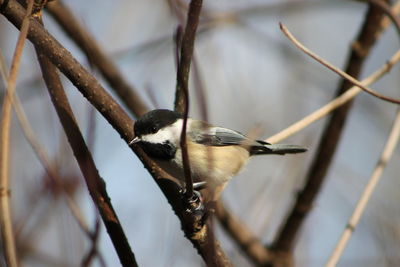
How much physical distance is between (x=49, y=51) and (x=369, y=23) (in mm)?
1587

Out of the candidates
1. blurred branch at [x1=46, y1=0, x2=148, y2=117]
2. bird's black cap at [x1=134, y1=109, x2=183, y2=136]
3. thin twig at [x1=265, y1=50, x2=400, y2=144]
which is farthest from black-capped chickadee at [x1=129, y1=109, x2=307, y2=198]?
blurred branch at [x1=46, y1=0, x2=148, y2=117]

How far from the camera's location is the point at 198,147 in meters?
2.15

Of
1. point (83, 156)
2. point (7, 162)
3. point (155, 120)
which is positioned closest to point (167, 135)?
point (155, 120)

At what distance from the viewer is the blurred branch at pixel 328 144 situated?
232 centimetres

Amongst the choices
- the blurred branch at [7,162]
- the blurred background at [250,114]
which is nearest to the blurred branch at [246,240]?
the blurred background at [250,114]

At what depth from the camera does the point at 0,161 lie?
0.83 metres

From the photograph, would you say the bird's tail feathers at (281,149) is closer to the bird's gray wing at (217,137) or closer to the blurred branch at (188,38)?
the bird's gray wing at (217,137)

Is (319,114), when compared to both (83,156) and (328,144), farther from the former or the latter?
(83,156)

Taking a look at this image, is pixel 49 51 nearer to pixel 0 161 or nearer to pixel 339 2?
pixel 0 161

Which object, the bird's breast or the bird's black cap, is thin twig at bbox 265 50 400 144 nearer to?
the bird's breast

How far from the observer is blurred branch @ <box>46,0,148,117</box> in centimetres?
230

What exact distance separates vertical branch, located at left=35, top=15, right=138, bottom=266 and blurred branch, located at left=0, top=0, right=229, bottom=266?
0.03 m

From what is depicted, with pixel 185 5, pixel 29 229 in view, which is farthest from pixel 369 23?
pixel 29 229

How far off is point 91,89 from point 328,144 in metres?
1.40
